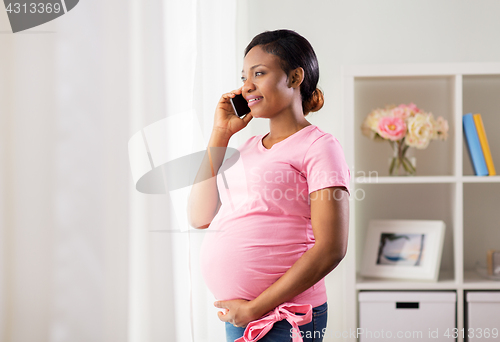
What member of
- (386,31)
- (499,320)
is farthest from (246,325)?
(386,31)

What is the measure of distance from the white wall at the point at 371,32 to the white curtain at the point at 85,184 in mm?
1282

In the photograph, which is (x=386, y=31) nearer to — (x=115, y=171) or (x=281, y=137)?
(x=281, y=137)

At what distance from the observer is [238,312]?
0.77 m

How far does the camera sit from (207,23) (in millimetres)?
1215

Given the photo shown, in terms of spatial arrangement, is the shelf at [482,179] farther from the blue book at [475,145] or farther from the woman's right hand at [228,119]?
the woman's right hand at [228,119]

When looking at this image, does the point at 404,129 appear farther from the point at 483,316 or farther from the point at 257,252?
the point at 257,252

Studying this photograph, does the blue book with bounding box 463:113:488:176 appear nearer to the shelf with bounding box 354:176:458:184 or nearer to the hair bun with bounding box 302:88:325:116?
the shelf with bounding box 354:176:458:184

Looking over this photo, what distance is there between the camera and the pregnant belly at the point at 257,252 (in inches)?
31.1

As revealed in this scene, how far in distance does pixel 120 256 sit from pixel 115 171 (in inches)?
4.6

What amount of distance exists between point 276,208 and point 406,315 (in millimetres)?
1080

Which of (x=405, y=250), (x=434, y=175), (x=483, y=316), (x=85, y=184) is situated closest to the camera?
(x=85, y=184)

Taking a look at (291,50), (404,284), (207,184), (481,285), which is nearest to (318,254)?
(207,184)

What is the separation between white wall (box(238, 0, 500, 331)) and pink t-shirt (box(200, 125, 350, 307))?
113 centimetres

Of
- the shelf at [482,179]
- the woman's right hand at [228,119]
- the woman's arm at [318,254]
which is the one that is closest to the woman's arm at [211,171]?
the woman's right hand at [228,119]
